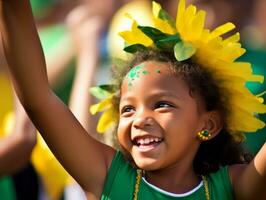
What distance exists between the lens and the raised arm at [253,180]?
160 inches

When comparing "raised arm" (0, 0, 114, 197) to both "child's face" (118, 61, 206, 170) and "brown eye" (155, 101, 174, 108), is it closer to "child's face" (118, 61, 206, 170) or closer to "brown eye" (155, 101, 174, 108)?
"child's face" (118, 61, 206, 170)

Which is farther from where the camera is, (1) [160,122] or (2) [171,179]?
(2) [171,179]

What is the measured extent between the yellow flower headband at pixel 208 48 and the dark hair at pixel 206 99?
28mm

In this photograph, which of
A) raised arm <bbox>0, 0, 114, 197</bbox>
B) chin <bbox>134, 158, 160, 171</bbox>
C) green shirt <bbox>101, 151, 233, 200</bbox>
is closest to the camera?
raised arm <bbox>0, 0, 114, 197</bbox>

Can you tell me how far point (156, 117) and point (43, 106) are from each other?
442 mm

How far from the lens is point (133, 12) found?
6059mm

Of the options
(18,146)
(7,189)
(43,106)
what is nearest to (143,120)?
(43,106)

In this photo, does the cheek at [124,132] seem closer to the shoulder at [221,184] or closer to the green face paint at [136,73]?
the green face paint at [136,73]

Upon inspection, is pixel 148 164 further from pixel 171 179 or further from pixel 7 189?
pixel 7 189

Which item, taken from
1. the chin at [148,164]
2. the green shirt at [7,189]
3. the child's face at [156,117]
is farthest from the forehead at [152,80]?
the green shirt at [7,189]

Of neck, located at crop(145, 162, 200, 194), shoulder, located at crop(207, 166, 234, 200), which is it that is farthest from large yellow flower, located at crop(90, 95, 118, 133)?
shoulder, located at crop(207, 166, 234, 200)

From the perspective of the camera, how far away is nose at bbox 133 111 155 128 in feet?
13.1

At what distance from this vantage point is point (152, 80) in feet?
13.4

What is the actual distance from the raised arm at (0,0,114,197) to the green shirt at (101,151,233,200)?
0.11ft
